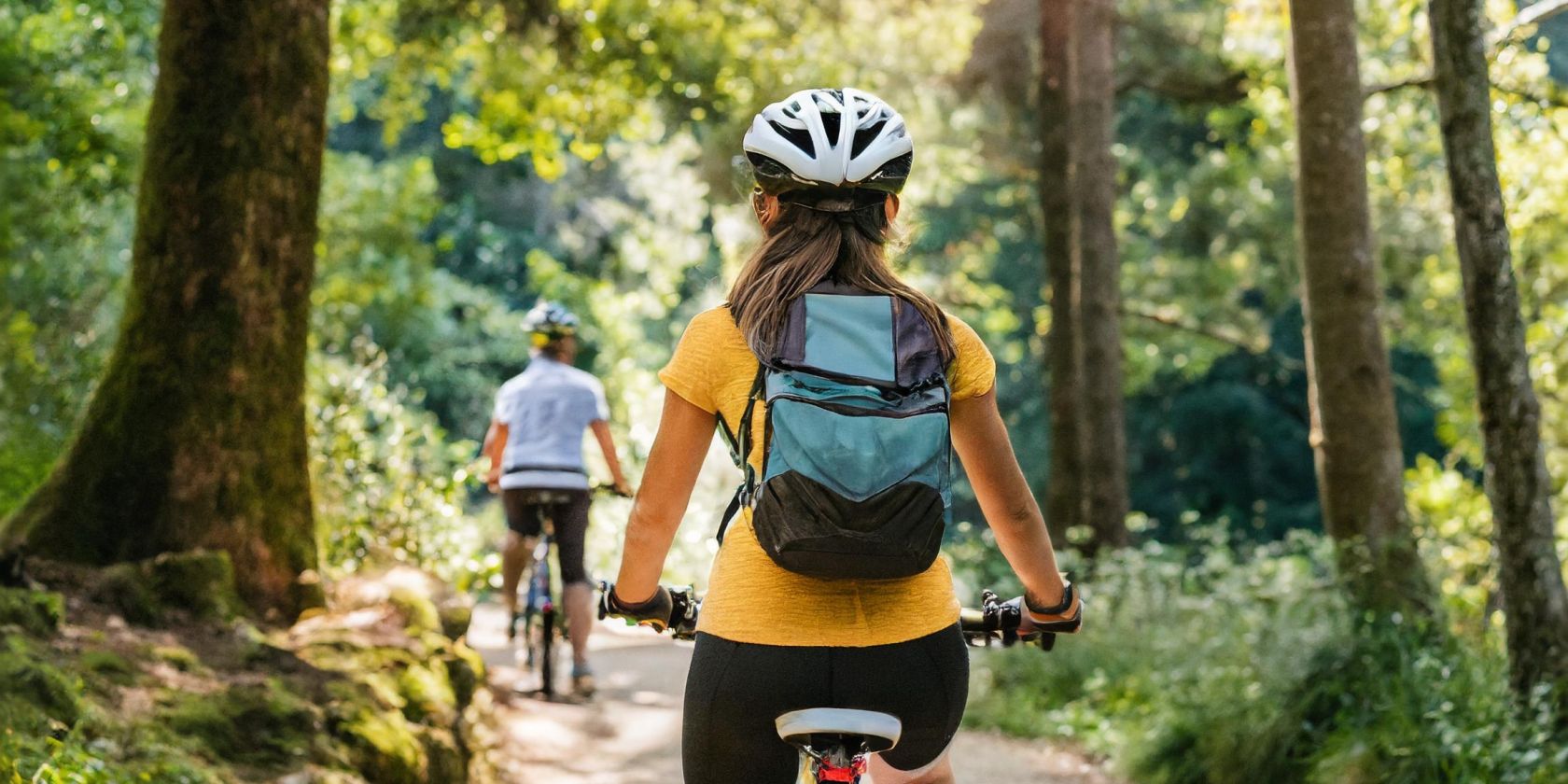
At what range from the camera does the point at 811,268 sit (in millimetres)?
2955

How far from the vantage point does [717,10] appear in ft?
63.3

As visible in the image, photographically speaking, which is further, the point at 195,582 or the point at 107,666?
the point at 195,582

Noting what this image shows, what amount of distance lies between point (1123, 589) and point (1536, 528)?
635cm

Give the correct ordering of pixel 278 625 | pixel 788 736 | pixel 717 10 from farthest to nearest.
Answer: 1. pixel 717 10
2. pixel 278 625
3. pixel 788 736

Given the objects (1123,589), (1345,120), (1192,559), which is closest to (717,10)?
(1192,559)

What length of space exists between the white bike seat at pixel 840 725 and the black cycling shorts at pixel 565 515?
7048mm

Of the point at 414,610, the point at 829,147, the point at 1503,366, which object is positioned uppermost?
the point at 829,147

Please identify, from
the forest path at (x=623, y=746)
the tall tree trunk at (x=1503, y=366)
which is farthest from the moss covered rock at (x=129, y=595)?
the tall tree trunk at (x=1503, y=366)

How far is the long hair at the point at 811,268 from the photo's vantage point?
288 cm

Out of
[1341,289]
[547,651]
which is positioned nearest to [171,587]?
[547,651]

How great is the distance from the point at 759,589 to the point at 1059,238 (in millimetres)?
15204

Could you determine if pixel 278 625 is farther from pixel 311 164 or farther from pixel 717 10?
pixel 717 10

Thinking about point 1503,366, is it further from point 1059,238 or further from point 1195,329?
point 1195,329

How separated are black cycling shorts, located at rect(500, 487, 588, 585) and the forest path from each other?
2.68 ft
